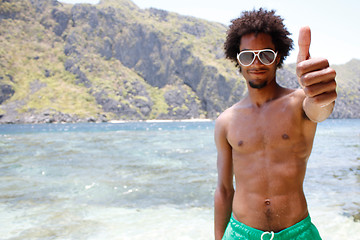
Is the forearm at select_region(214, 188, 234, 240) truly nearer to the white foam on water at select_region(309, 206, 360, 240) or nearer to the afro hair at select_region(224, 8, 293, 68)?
the afro hair at select_region(224, 8, 293, 68)

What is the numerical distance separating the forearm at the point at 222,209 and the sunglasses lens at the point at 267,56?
103cm

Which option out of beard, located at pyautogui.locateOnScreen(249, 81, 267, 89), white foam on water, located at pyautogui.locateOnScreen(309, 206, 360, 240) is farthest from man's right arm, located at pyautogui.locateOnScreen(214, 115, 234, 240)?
white foam on water, located at pyautogui.locateOnScreen(309, 206, 360, 240)

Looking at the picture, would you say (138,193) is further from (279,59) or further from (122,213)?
(279,59)

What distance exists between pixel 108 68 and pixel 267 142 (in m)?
143

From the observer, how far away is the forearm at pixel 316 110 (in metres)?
1.84

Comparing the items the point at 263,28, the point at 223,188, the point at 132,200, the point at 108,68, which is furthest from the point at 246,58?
the point at 108,68

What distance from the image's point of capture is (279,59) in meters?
2.45

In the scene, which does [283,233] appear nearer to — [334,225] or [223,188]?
[223,188]

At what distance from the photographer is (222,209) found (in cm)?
253

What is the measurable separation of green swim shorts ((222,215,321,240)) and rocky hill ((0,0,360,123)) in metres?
113

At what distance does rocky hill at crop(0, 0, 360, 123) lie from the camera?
399 feet

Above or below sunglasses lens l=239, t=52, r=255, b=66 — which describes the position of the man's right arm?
below

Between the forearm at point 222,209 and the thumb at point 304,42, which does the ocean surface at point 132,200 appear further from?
the thumb at point 304,42

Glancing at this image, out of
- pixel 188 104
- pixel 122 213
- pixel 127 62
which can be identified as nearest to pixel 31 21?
pixel 127 62
